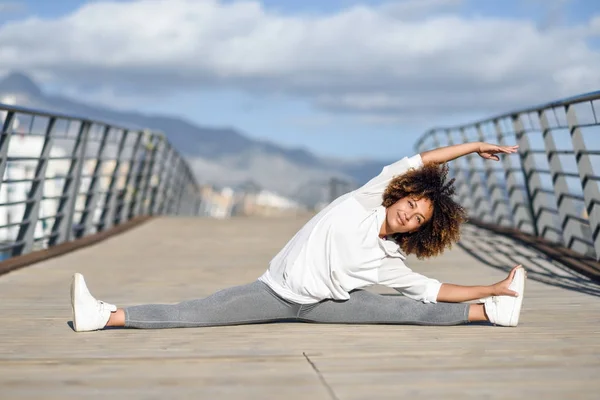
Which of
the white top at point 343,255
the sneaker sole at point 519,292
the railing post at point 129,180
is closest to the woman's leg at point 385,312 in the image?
the white top at point 343,255

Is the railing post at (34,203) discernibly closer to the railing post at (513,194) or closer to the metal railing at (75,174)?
the metal railing at (75,174)

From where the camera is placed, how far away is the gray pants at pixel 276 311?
4.95m

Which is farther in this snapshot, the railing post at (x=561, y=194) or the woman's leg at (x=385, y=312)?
the railing post at (x=561, y=194)

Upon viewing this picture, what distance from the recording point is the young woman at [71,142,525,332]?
4766 millimetres

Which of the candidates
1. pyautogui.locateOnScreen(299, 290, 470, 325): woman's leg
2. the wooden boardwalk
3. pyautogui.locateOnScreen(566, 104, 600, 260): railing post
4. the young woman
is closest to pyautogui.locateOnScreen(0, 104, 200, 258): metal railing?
the wooden boardwalk

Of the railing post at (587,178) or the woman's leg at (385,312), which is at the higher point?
the railing post at (587,178)

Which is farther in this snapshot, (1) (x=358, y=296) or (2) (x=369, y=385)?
(1) (x=358, y=296)

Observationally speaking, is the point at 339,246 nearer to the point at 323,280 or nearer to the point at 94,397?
the point at 323,280

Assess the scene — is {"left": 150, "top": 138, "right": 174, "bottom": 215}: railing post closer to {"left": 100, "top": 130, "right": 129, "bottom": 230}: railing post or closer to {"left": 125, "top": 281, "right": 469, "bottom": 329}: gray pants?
{"left": 100, "top": 130, "right": 129, "bottom": 230}: railing post

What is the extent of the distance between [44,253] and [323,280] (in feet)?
16.5

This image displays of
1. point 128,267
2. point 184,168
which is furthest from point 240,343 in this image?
point 184,168

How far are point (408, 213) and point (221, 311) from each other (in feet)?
3.40

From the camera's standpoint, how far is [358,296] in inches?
199

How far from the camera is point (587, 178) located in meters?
7.79
